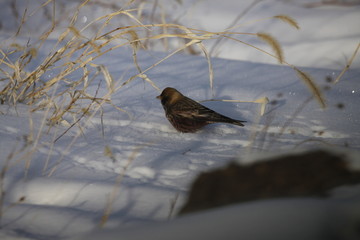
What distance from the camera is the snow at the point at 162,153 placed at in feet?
3.31

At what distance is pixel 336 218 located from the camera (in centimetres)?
97

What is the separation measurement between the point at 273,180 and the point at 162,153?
1.17 metres

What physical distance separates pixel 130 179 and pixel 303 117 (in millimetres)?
1796

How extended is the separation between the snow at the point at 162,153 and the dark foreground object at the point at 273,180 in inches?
3.0

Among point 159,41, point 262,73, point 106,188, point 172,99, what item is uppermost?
point 159,41

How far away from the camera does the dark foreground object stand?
3.90 feet

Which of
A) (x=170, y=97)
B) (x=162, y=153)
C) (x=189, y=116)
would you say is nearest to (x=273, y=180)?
(x=162, y=153)

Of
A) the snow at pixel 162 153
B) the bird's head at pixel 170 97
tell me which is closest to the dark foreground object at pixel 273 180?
the snow at pixel 162 153

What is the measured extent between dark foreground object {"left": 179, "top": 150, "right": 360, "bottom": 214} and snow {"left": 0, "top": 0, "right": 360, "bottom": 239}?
8 cm

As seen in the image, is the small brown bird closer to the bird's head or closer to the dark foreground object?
the bird's head

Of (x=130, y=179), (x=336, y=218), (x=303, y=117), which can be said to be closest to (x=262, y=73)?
(x=303, y=117)

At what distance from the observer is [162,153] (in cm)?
231

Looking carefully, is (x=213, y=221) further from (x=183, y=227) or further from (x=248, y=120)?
(x=248, y=120)

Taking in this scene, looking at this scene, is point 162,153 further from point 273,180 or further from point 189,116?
point 273,180
